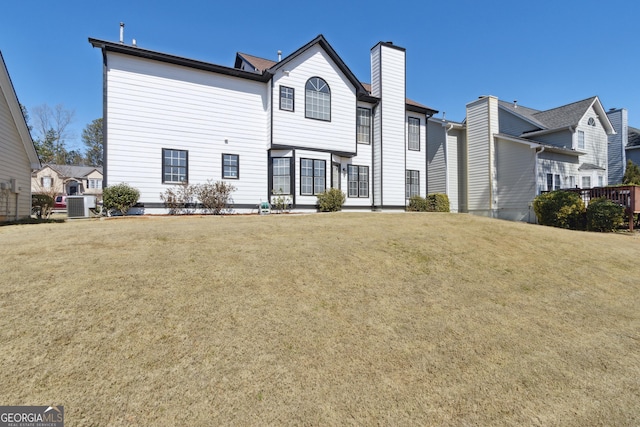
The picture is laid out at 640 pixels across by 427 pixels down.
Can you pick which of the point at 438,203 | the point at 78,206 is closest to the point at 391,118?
the point at 438,203

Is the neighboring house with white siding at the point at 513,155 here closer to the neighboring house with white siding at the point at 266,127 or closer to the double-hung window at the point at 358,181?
the neighboring house with white siding at the point at 266,127

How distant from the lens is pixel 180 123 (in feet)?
45.3

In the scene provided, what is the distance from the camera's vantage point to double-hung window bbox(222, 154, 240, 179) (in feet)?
48.2

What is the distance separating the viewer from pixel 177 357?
3.20 m

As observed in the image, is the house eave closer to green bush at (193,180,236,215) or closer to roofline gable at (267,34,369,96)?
roofline gable at (267,34,369,96)

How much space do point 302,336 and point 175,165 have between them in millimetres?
12134

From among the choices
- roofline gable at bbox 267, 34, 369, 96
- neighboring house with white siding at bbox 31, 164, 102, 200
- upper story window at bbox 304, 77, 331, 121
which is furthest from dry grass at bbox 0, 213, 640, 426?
neighboring house with white siding at bbox 31, 164, 102, 200

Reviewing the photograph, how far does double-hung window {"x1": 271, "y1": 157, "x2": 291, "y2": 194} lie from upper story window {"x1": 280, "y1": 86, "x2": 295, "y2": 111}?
8.08 feet

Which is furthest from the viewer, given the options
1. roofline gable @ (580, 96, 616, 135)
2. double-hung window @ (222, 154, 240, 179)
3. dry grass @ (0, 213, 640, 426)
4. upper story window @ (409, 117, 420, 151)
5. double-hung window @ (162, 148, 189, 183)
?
roofline gable @ (580, 96, 616, 135)

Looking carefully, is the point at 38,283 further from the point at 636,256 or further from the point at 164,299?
the point at 636,256

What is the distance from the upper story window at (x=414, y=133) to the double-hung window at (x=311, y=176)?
6.70 metres

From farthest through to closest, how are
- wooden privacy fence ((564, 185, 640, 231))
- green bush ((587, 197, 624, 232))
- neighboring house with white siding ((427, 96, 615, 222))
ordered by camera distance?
neighboring house with white siding ((427, 96, 615, 222)) < wooden privacy fence ((564, 185, 640, 231)) < green bush ((587, 197, 624, 232))

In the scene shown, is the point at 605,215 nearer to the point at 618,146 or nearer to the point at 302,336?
the point at 302,336

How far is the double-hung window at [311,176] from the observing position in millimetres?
15766
